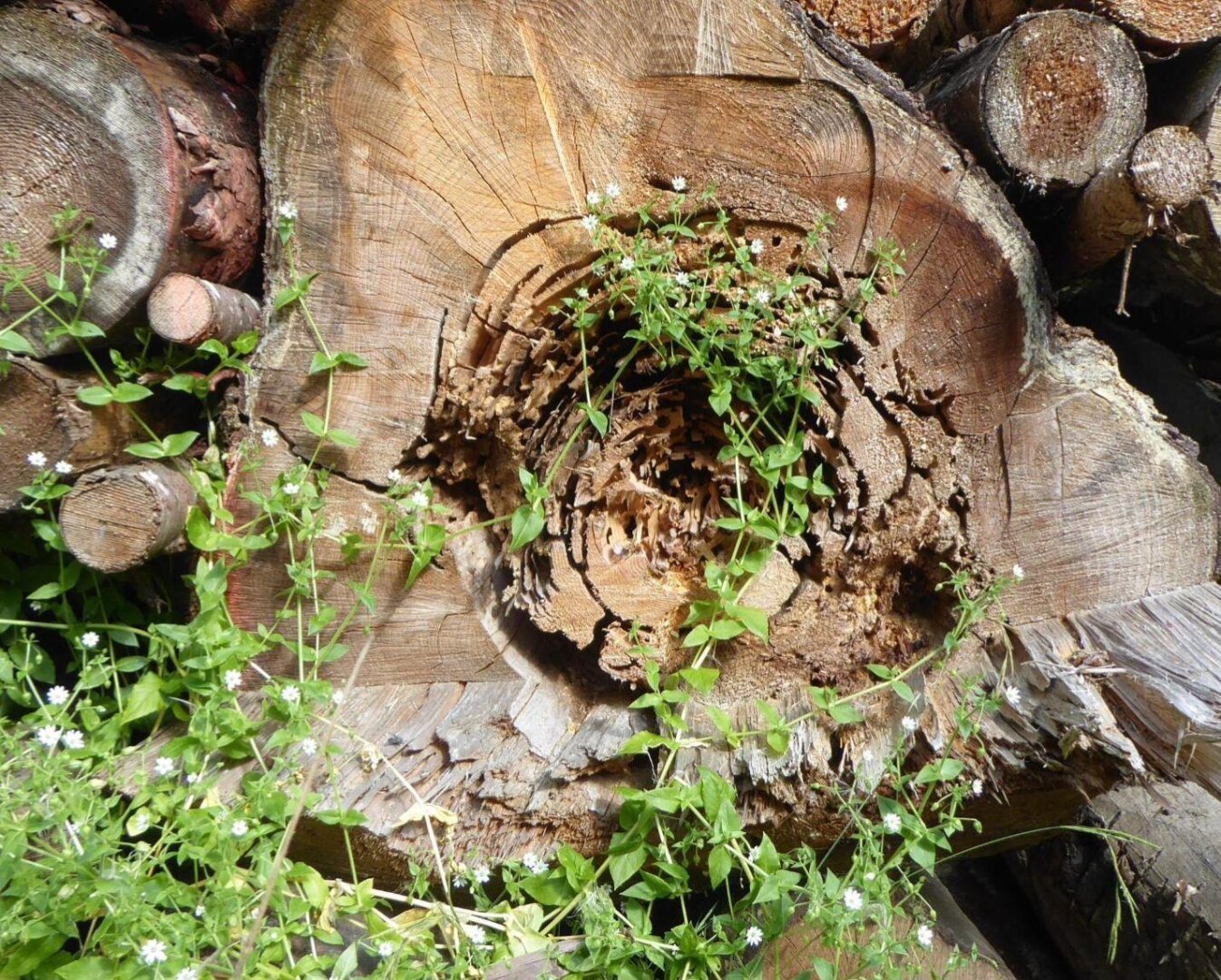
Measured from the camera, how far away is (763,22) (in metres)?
1.13

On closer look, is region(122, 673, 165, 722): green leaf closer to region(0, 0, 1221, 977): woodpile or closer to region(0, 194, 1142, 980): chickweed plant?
region(0, 194, 1142, 980): chickweed plant

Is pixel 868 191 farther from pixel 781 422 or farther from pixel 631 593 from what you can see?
pixel 631 593

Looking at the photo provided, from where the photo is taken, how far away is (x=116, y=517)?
1.16m

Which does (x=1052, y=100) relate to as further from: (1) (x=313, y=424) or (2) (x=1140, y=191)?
(1) (x=313, y=424)

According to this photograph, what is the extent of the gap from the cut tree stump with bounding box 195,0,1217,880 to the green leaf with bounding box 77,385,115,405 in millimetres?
182

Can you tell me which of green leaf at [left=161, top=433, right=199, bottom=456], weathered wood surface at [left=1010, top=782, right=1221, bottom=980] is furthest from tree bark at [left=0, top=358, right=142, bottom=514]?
weathered wood surface at [left=1010, top=782, right=1221, bottom=980]

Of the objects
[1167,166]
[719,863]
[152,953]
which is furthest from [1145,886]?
[152,953]

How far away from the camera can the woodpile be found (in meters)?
1.14

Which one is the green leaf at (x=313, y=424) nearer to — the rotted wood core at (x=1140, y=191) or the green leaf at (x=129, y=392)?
the green leaf at (x=129, y=392)

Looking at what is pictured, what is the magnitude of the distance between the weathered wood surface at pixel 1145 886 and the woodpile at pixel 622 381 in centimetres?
1

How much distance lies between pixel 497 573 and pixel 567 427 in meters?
0.25

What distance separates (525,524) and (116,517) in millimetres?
530

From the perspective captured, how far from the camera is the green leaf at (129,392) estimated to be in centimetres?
119

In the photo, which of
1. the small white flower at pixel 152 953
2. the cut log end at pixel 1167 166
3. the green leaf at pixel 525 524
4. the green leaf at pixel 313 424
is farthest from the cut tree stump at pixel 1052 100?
the small white flower at pixel 152 953
